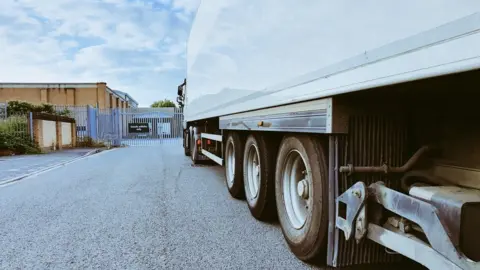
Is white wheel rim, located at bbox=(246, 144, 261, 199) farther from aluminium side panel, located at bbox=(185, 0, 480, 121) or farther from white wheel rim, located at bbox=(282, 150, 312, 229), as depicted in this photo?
white wheel rim, located at bbox=(282, 150, 312, 229)

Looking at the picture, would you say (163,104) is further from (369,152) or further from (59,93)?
(369,152)

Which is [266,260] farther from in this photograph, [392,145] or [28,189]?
[28,189]

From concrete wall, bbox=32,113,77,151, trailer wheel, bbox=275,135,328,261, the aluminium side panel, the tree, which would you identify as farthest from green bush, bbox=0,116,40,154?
the tree

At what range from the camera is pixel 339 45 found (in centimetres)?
242

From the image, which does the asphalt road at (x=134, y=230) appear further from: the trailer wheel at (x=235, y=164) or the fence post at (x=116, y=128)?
the fence post at (x=116, y=128)

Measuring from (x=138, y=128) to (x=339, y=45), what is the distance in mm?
29729

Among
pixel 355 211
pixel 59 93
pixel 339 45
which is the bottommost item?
pixel 355 211

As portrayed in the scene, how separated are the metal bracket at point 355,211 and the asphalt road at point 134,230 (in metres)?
0.92

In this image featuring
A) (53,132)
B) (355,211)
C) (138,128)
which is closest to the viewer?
(355,211)

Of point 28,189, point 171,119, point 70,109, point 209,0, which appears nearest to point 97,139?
point 70,109

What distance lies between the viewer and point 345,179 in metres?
→ 2.76

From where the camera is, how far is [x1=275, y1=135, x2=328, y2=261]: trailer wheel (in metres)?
2.98

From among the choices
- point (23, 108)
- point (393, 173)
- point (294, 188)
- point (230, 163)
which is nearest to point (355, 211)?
point (393, 173)

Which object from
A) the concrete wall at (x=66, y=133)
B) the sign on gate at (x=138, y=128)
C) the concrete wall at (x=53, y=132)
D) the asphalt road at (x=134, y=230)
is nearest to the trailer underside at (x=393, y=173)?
the asphalt road at (x=134, y=230)
